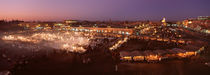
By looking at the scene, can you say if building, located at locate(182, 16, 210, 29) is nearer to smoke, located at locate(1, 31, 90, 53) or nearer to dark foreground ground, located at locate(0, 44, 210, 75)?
dark foreground ground, located at locate(0, 44, 210, 75)

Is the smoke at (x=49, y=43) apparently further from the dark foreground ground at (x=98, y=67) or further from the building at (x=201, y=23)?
the building at (x=201, y=23)

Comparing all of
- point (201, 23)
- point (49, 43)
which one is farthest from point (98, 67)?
point (201, 23)

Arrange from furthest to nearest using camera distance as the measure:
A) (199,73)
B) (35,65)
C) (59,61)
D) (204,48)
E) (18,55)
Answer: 1. (204,48)
2. (18,55)
3. (59,61)
4. (35,65)
5. (199,73)

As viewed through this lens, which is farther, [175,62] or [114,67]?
[175,62]

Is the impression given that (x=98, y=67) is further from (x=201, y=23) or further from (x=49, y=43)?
(x=201, y=23)

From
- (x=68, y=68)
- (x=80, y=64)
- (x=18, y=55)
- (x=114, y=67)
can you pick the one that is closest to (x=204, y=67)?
(x=114, y=67)

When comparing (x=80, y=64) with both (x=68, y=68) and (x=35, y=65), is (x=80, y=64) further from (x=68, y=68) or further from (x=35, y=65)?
(x=35, y=65)

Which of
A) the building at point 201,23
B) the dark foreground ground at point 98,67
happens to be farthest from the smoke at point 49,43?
the building at point 201,23

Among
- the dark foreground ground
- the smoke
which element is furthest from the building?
the smoke

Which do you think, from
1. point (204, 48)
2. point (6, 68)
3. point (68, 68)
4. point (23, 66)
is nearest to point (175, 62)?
point (204, 48)

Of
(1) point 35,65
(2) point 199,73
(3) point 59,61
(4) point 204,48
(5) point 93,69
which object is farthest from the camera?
(4) point 204,48
